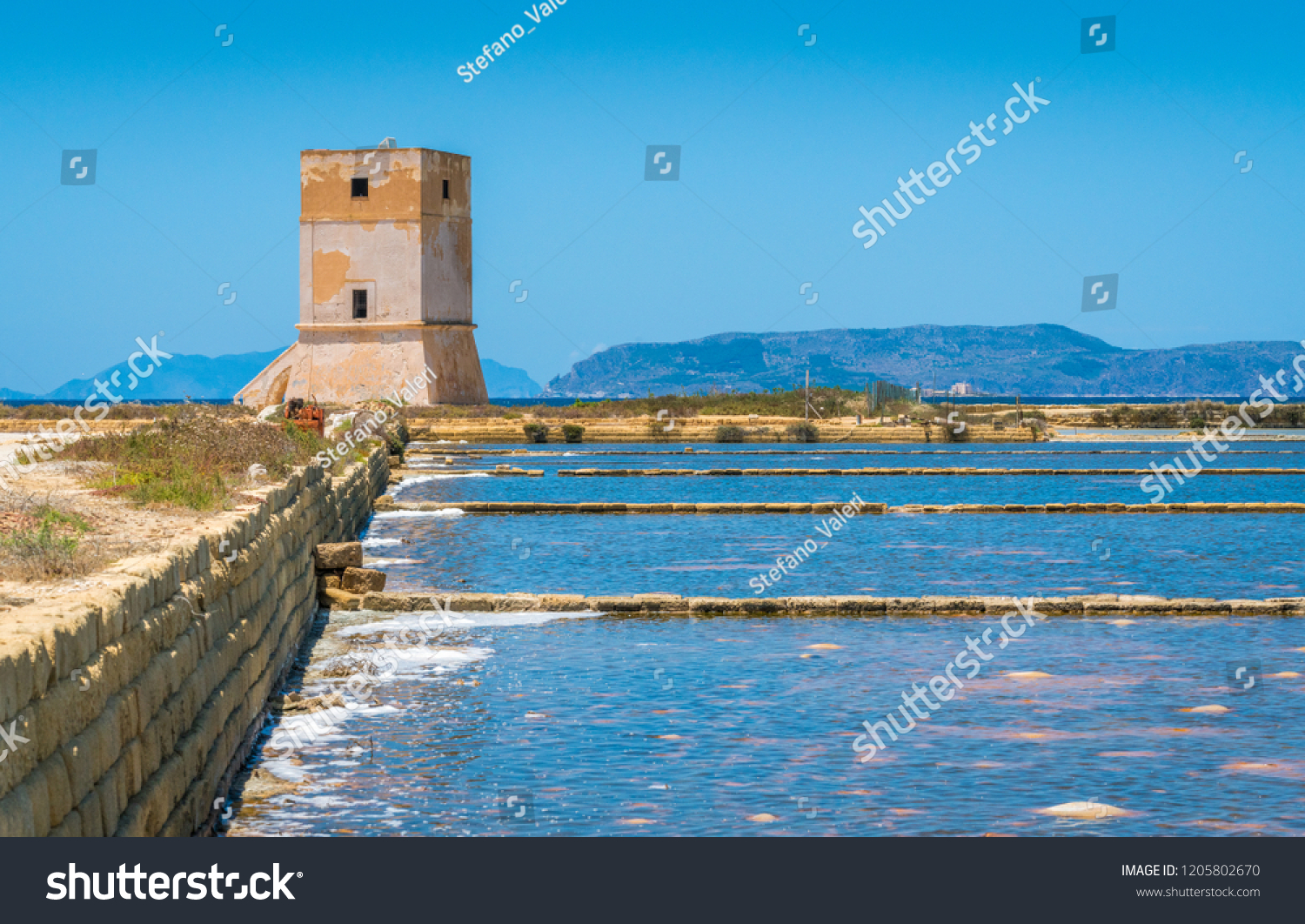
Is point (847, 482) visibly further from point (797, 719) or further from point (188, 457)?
point (797, 719)

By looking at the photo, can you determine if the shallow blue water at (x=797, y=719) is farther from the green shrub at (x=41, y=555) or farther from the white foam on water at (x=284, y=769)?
the green shrub at (x=41, y=555)

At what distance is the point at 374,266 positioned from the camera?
47250mm

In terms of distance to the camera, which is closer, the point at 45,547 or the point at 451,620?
the point at 45,547

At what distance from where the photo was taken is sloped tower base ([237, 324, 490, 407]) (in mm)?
47406

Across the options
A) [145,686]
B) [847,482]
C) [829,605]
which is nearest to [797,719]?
[829,605]

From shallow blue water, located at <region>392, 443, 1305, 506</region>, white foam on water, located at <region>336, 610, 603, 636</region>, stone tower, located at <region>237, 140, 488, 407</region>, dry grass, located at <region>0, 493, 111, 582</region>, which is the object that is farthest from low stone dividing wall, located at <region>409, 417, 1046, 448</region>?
dry grass, located at <region>0, 493, 111, 582</region>

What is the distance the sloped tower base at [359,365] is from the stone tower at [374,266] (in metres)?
0.03

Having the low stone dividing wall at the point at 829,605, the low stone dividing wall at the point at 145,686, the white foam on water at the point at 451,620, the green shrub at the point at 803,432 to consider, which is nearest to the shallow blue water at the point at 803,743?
the white foam on water at the point at 451,620

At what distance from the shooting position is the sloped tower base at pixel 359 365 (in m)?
47.4

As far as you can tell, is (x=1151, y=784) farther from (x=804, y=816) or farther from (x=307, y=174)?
(x=307, y=174)

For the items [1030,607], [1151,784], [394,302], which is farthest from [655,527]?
[394,302]

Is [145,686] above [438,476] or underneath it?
above

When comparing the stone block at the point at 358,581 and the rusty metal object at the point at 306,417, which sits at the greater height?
the rusty metal object at the point at 306,417

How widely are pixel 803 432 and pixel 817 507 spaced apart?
25.6 m
